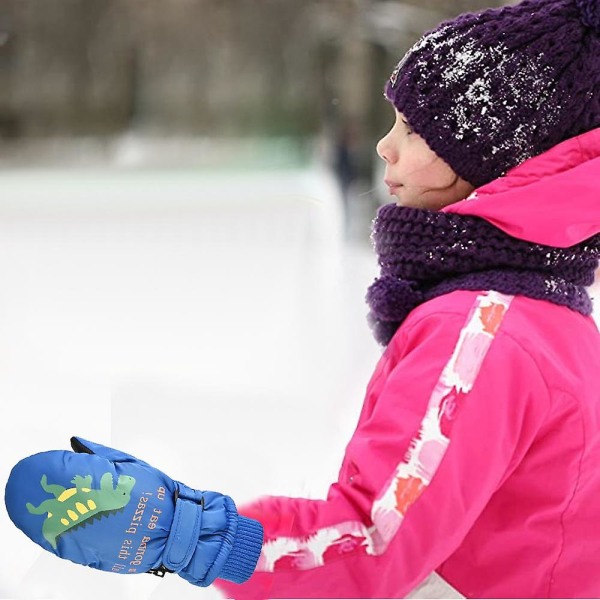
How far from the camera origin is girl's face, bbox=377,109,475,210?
102 cm

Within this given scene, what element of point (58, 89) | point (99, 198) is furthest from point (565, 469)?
point (58, 89)

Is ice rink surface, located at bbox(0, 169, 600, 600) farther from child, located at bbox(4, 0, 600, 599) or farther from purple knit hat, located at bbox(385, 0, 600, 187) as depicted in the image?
purple knit hat, located at bbox(385, 0, 600, 187)

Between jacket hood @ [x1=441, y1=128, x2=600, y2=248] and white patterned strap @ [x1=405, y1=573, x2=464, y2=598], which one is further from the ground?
jacket hood @ [x1=441, y1=128, x2=600, y2=248]

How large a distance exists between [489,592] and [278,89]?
37.0 feet

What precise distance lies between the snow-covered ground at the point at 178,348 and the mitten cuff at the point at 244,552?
320 millimetres

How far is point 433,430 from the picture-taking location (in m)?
0.78

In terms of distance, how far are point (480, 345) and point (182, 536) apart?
12.3 inches

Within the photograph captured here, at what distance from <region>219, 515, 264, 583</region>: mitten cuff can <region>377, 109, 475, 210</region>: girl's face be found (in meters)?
0.44

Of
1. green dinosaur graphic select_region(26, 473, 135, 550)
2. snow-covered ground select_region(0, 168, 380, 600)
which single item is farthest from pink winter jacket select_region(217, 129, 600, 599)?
snow-covered ground select_region(0, 168, 380, 600)

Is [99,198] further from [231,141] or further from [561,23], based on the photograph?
[561,23]

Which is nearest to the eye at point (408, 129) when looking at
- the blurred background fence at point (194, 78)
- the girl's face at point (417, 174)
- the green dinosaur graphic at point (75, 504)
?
the girl's face at point (417, 174)

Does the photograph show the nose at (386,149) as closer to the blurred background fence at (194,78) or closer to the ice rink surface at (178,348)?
the ice rink surface at (178,348)

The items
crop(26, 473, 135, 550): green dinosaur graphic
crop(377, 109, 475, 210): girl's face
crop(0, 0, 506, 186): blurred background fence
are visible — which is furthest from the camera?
crop(0, 0, 506, 186): blurred background fence

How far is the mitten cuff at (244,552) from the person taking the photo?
77cm
